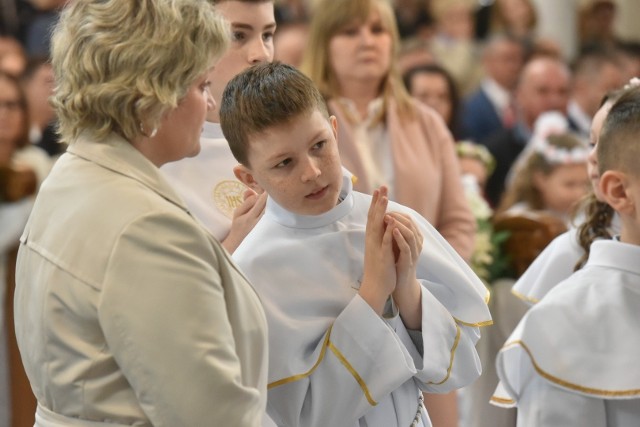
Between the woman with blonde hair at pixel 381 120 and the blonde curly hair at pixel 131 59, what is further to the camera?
the woman with blonde hair at pixel 381 120

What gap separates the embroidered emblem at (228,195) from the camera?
304 cm

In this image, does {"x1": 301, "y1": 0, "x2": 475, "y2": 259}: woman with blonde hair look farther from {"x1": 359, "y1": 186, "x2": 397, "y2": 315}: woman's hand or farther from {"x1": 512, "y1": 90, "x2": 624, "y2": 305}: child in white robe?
{"x1": 359, "y1": 186, "x2": 397, "y2": 315}: woman's hand

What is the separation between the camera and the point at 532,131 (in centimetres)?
849

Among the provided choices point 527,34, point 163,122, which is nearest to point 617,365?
point 163,122

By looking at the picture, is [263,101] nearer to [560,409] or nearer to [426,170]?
[560,409]

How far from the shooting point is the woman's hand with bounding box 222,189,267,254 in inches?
108

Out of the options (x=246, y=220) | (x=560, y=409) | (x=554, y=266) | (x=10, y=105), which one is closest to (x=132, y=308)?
(x=246, y=220)

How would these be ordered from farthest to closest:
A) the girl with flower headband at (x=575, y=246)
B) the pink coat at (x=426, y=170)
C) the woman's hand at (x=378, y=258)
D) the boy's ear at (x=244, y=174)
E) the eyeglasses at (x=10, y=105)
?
the eyeglasses at (x=10, y=105) → the pink coat at (x=426, y=170) → the girl with flower headband at (x=575, y=246) → the boy's ear at (x=244, y=174) → the woman's hand at (x=378, y=258)

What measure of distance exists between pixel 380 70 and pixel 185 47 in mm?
2341

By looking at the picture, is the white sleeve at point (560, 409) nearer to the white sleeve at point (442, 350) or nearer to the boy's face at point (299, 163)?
the white sleeve at point (442, 350)

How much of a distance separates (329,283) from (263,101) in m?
0.43

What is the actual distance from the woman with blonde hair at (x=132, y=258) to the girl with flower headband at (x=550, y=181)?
3955 millimetres

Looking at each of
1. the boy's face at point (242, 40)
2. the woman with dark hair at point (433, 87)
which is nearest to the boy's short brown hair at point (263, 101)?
the boy's face at point (242, 40)

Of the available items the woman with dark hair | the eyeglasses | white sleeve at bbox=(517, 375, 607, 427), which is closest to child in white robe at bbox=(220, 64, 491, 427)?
white sleeve at bbox=(517, 375, 607, 427)
